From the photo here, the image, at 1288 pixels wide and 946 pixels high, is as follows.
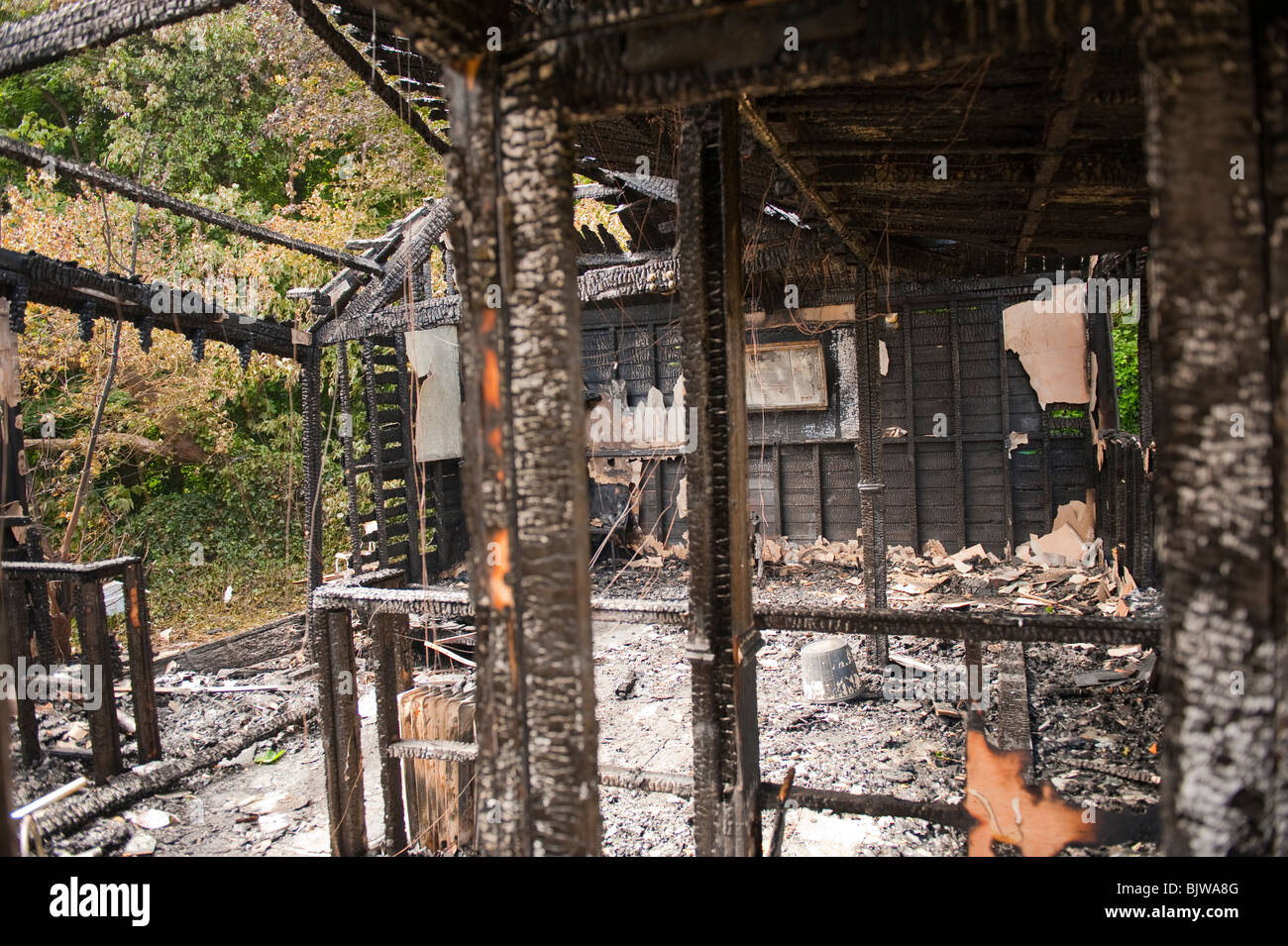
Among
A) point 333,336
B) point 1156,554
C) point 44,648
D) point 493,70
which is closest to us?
point 493,70

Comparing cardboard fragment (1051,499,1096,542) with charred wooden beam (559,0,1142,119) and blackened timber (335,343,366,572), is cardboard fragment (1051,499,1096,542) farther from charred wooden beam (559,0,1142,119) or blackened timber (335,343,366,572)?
charred wooden beam (559,0,1142,119)

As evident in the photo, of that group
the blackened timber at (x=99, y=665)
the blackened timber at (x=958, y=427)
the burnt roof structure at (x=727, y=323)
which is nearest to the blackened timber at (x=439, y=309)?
the burnt roof structure at (x=727, y=323)

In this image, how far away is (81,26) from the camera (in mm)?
2891

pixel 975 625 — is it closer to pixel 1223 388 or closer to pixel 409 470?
pixel 1223 388

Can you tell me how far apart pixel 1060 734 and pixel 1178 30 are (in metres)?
4.84

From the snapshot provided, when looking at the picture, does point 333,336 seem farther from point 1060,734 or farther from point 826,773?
point 1060,734

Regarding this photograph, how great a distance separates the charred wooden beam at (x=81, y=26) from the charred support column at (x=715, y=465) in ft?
5.65

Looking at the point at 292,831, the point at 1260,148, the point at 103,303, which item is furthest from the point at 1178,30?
the point at 103,303

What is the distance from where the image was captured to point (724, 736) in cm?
286

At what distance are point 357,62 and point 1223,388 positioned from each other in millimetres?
4305

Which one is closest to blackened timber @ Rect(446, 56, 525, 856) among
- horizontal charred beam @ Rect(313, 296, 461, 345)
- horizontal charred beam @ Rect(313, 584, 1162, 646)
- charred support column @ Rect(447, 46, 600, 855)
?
charred support column @ Rect(447, 46, 600, 855)

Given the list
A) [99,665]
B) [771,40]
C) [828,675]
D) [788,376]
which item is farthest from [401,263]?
[771,40]

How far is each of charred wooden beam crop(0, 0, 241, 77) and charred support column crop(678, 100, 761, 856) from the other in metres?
1.72

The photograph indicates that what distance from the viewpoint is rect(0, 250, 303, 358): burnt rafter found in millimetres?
5051
